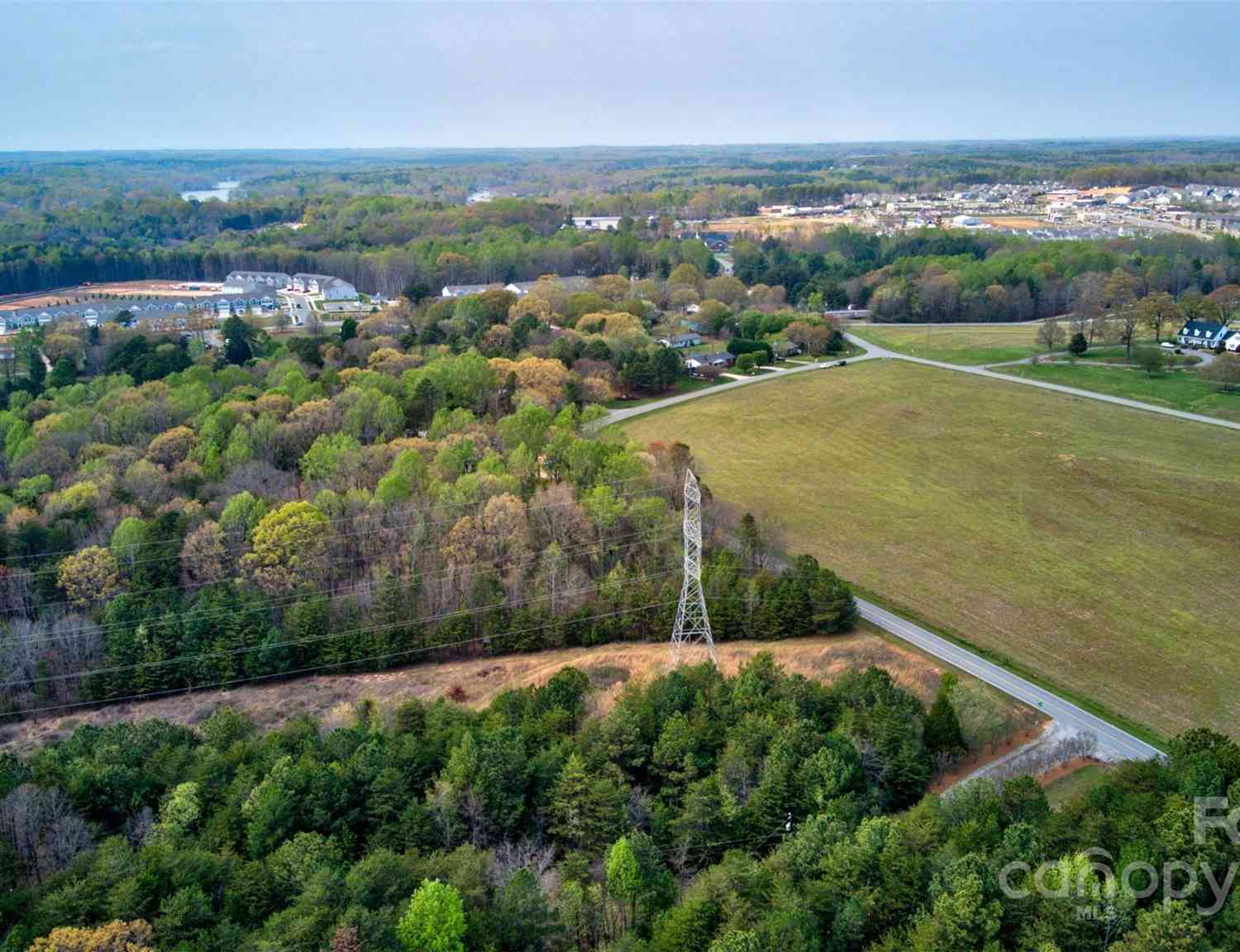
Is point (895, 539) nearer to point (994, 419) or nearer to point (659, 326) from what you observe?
point (994, 419)

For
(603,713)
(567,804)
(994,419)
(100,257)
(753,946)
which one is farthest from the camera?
(100,257)

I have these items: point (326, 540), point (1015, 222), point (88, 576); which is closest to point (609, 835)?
point (326, 540)

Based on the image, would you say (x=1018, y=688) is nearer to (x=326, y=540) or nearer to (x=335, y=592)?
(x=335, y=592)

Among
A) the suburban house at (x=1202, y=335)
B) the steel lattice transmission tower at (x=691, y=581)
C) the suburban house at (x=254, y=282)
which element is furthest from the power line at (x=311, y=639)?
the suburban house at (x=254, y=282)

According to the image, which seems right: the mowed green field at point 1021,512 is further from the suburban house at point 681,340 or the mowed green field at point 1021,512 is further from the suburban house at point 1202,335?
the suburban house at point 1202,335

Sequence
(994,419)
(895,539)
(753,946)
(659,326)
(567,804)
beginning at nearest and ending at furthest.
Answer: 1. (753,946)
2. (567,804)
3. (895,539)
4. (994,419)
5. (659,326)

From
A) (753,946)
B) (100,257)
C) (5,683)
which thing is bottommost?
(5,683)

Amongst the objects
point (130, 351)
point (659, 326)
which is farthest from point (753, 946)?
point (659, 326)
